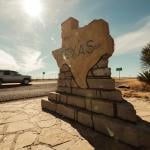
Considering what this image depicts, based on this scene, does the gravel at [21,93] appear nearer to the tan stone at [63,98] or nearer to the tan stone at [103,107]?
the tan stone at [63,98]

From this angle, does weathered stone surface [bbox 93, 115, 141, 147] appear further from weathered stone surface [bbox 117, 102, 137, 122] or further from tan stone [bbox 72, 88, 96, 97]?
tan stone [bbox 72, 88, 96, 97]

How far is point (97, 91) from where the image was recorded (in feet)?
12.5

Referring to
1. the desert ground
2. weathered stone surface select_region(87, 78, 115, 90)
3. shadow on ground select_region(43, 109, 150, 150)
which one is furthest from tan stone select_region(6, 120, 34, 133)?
weathered stone surface select_region(87, 78, 115, 90)

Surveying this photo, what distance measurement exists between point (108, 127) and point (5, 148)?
6.36 feet

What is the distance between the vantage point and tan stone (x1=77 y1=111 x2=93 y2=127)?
368cm

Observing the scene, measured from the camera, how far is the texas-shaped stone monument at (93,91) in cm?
291

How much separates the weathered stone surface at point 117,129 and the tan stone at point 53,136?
0.67m

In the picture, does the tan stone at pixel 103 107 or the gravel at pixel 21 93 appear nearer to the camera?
the tan stone at pixel 103 107

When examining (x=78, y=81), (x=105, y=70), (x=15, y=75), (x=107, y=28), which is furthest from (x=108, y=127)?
(x=15, y=75)

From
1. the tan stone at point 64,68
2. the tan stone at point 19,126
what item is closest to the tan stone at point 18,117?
the tan stone at point 19,126

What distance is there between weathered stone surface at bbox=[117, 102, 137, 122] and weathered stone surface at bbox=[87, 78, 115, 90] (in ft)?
1.69

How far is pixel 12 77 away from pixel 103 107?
51.0 ft

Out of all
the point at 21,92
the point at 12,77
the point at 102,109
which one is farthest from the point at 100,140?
the point at 12,77

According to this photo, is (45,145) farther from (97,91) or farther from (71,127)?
(97,91)
